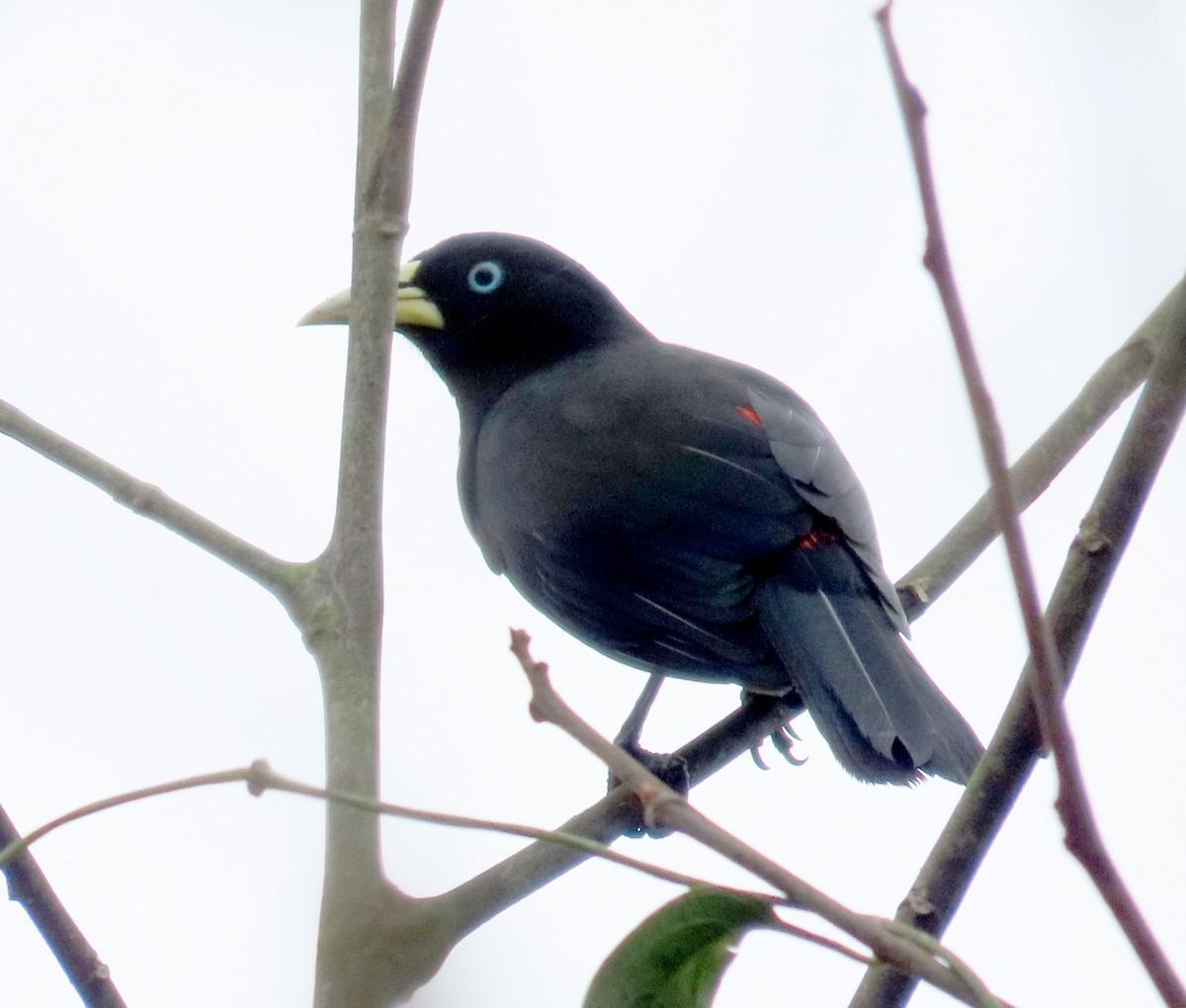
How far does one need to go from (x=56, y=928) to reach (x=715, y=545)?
206 cm

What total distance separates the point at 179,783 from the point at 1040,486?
8.88ft

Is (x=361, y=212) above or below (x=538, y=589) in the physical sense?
above

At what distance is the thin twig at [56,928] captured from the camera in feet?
7.23

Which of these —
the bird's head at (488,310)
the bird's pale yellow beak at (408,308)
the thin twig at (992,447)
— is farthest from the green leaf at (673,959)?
the bird's pale yellow beak at (408,308)

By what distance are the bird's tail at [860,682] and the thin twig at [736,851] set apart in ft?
6.58

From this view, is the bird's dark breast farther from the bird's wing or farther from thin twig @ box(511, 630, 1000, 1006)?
thin twig @ box(511, 630, 1000, 1006)

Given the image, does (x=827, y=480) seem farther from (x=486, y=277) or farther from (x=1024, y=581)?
(x=1024, y=581)

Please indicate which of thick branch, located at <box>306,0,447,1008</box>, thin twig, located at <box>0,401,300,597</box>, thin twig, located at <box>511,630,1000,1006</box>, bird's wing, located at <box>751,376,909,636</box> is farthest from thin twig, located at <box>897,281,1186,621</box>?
thin twig, located at <box>511,630,1000,1006</box>

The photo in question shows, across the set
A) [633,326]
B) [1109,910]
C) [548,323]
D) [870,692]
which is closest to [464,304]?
[548,323]

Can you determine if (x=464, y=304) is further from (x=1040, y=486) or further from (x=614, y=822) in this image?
(x=614, y=822)

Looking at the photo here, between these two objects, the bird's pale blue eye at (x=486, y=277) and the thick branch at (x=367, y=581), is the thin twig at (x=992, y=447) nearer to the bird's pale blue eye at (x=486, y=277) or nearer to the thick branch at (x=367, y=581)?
the thick branch at (x=367, y=581)

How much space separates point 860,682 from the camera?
357cm

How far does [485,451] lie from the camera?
493 centimetres

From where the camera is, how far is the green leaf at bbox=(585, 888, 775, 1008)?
182 cm
